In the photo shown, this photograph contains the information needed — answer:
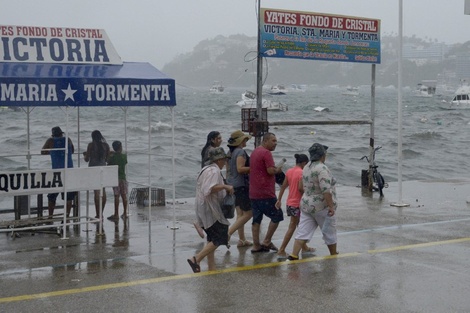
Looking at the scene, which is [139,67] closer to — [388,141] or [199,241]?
[199,241]

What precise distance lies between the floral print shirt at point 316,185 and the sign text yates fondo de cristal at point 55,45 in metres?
4.16

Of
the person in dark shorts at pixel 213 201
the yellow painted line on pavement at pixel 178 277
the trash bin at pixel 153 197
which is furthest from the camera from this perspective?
the trash bin at pixel 153 197

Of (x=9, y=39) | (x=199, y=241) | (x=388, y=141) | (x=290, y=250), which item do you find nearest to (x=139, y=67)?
(x=9, y=39)

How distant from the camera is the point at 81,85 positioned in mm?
10852

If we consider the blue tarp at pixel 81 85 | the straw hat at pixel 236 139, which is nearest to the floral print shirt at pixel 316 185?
the straw hat at pixel 236 139

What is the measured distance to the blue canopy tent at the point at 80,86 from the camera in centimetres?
1051

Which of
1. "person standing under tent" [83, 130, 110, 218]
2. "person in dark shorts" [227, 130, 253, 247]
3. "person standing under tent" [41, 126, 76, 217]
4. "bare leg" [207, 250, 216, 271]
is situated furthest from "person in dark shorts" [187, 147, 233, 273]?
"person standing under tent" [83, 130, 110, 218]

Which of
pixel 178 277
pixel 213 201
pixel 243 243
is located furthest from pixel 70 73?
pixel 178 277

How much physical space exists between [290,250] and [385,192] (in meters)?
6.61

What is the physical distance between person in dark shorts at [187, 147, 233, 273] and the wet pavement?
438mm

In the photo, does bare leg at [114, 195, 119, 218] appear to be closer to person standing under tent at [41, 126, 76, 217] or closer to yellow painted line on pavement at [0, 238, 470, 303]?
person standing under tent at [41, 126, 76, 217]

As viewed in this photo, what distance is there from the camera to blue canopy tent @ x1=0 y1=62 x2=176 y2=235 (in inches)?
414

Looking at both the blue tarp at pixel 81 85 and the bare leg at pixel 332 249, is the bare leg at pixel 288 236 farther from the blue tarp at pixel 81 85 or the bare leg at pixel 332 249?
the blue tarp at pixel 81 85

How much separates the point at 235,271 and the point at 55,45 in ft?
15.9
